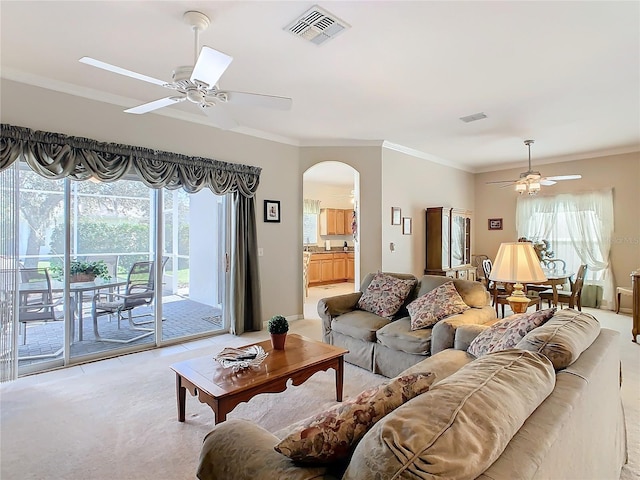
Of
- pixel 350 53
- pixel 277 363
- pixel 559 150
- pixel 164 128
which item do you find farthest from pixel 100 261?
pixel 559 150

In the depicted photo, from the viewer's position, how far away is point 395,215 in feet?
18.9

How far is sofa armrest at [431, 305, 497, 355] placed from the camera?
2.74 m

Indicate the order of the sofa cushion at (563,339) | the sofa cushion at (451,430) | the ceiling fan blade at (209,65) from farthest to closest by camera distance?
the ceiling fan blade at (209,65)
the sofa cushion at (563,339)
the sofa cushion at (451,430)

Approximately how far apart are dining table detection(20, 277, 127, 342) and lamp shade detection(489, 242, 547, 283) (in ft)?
12.8

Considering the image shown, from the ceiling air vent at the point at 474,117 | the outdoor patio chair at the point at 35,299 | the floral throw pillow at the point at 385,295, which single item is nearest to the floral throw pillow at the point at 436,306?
the floral throw pillow at the point at 385,295

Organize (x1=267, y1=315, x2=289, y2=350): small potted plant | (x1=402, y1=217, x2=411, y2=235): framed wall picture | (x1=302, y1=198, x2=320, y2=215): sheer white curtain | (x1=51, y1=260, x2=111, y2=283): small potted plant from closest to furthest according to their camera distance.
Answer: (x1=267, y1=315, x2=289, y2=350): small potted plant → (x1=51, y1=260, x2=111, y2=283): small potted plant → (x1=402, y1=217, x2=411, y2=235): framed wall picture → (x1=302, y1=198, x2=320, y2=215): sheer white curtain

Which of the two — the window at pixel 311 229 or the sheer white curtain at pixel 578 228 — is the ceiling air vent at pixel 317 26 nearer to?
the sheer white curtain at pixel 578 228

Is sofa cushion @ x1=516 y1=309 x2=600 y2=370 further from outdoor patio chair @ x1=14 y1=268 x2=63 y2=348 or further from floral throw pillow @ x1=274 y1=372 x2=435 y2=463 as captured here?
outdoor patio chair @ x1=14 y1=268 x2=63 y2=348

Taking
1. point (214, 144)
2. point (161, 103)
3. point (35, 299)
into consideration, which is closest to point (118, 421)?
point (35, 299)

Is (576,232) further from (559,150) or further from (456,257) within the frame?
(456,257)

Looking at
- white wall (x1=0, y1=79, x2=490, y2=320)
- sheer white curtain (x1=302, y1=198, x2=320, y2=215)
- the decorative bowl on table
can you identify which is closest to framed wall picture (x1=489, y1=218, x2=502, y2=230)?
white wall (x1=0, y1=79, x2=490, y2=320)

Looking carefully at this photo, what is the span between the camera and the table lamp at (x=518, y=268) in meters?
2.60

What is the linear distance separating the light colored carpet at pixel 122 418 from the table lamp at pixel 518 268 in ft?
3.63

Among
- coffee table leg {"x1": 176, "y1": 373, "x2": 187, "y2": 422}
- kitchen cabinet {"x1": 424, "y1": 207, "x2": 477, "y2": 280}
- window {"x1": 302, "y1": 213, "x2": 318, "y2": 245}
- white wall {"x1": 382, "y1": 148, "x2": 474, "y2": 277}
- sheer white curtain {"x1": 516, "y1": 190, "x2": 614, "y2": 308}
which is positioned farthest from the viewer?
window {"x1": 302, "y1": 213, "x2": 318, "y2": 245}
